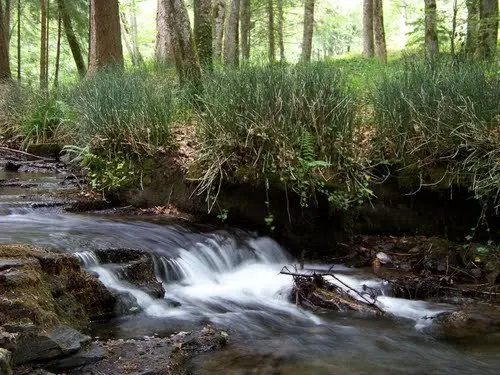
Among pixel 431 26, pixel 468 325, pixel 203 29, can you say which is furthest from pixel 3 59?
pixel 468 325

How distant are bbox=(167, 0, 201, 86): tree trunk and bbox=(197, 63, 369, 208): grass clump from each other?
6.27 feet

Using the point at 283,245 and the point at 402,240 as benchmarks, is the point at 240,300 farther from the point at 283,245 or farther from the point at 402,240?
the point at 402,240

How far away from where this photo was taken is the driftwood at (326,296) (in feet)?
14.8

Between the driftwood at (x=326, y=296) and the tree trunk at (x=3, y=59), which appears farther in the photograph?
the tree trunk at (x=3, y=59)

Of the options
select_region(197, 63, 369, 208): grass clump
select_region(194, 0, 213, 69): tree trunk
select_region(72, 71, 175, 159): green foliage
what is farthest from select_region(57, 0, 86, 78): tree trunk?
select_region(197, 63, 369, 208): grass clump

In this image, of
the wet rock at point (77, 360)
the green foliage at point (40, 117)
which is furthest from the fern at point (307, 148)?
the green foliage at point (40, 117)

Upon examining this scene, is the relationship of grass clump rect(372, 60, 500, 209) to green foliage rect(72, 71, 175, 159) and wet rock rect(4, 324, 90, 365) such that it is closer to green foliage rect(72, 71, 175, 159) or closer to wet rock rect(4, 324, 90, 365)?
green foliage rect(72, 71, 175, 159)

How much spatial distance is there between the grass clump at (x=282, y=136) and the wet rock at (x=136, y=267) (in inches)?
56.5

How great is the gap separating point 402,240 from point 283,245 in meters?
1.48

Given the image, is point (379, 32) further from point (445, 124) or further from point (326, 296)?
point (326, 296)

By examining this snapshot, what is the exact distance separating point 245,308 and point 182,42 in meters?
4.69

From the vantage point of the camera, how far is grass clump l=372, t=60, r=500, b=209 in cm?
550

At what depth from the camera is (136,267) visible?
14.0 ft

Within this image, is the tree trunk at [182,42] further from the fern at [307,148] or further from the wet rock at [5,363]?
the wet rock at [5,363]
